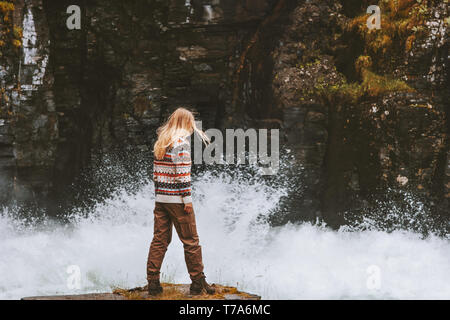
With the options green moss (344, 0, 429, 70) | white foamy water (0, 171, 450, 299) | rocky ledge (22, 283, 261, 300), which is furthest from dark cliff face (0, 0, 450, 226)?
rocky ledge (22, 283, 261, 300)

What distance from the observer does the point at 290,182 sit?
690cm

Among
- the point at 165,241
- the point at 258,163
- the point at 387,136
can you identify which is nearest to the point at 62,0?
the point at 258,163

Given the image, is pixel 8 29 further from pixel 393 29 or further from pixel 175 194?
pixel 393 29

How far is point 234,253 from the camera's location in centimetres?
638

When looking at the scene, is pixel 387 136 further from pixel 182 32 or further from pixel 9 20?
pixel 9 20

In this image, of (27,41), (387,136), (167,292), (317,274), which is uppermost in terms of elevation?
(27,41)

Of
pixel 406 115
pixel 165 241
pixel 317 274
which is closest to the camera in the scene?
pixel 165 241

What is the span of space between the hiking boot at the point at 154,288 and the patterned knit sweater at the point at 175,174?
799 millimetres

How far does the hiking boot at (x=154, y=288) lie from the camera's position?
13.1 feet

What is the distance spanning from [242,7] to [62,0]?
3.01 m

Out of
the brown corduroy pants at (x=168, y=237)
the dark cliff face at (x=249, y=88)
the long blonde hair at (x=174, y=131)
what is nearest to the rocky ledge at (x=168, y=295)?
the brown corduroy pants at (x=168, y=237)

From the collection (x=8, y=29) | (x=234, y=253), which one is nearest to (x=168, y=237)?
(x=234, y=253)

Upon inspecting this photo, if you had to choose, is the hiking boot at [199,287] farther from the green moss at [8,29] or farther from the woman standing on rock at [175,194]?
the green moss at [8,29]

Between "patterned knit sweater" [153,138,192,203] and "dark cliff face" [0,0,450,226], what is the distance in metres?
3.41
